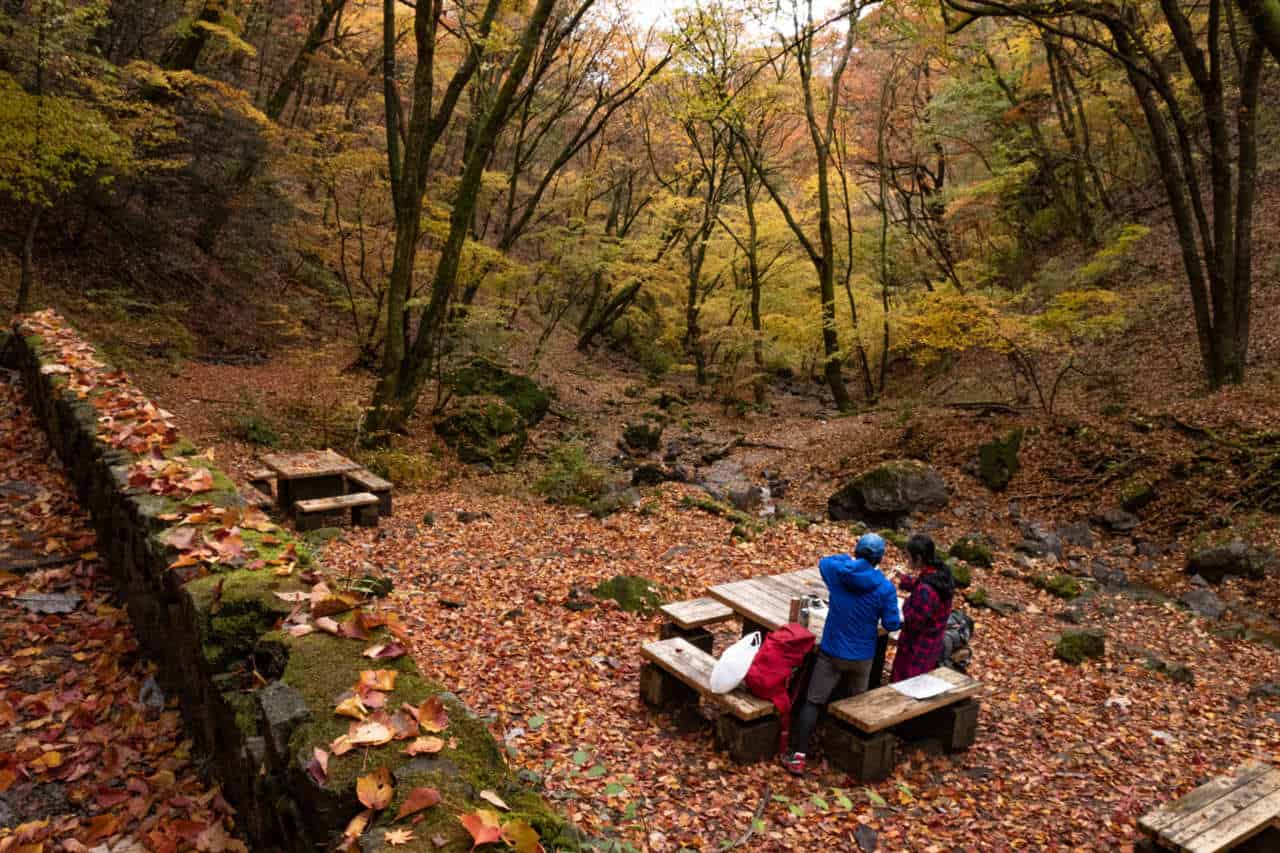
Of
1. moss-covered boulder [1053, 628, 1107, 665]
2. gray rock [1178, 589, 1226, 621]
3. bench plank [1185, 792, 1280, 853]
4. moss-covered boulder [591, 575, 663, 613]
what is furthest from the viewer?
gray rock [1178, 589, 1226, 621]

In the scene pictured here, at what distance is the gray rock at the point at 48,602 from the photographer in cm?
471

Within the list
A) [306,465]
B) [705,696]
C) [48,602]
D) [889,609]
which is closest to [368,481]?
[306,465]

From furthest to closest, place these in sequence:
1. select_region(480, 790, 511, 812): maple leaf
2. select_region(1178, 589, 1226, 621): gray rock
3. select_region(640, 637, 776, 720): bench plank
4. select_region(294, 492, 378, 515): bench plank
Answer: select_region(294, 492, 378, 515): bench plank, select_region(1178, 589, 1226, 621): gray rock, select_region(640, 637, 776, 720): bench plank, select_region(480, 790, 511, 812): maple leaf

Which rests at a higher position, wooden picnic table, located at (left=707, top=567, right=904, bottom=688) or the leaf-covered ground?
wooden picnic table, located at (left=707, top=567, right=904, bottom=688)

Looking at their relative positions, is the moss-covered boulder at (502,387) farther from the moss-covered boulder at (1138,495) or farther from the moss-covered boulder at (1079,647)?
the moss-covered boulder at (1079,647)

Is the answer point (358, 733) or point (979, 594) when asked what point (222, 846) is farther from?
point (979, 594)

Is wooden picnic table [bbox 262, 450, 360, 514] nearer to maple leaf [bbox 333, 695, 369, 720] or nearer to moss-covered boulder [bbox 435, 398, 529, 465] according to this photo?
moss-covered boulder [bbox 435, 398, 529, 465]

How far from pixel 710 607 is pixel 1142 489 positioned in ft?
23.1

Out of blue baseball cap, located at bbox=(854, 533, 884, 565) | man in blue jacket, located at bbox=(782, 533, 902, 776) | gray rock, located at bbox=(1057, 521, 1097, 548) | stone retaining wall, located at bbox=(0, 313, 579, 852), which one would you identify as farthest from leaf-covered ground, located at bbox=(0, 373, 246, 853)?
gray rock, located at bbox=(1057, 521, 1097, 548)

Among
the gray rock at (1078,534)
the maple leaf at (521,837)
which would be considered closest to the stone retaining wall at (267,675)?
the maple leaf at (521,837)

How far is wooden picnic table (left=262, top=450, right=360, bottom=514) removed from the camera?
841 centimetres

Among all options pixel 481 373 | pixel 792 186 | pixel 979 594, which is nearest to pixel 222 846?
pixel 979 594

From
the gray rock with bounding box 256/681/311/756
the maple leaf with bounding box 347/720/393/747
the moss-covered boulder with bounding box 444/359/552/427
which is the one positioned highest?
the maple leaf with bounding box 347/720/393/747

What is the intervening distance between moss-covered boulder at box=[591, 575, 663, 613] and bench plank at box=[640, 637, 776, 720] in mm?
1611
